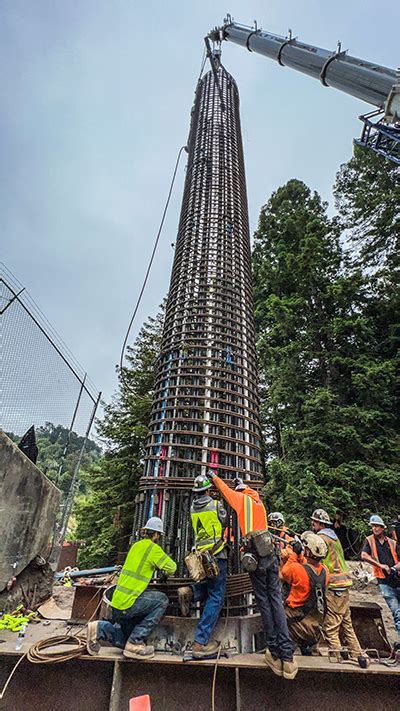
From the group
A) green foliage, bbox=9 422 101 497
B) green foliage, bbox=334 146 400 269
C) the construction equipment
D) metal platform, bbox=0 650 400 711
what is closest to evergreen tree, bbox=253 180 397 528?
green foliage, bbox=334 146 400 269

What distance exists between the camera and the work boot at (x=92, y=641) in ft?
8.90

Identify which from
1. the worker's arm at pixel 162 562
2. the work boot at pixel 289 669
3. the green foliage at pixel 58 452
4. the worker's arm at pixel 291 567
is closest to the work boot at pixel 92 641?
the worker's arm at pixel 162 562

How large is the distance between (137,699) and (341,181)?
749 inches

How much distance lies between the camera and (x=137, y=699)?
257 cm

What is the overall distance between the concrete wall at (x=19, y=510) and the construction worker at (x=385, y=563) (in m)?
4.24

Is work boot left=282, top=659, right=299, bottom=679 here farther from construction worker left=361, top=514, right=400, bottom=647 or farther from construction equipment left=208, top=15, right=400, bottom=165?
construction equipment left=208, top=15, right=400, bottom=165

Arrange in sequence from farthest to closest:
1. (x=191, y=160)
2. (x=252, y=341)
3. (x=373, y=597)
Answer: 1. (x=191, y=160)
2. (x=252, y=341)
3. (x=373, y=597)

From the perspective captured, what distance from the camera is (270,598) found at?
308cm

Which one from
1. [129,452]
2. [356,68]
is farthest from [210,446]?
[356,68]

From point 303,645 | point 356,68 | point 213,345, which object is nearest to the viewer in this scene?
point 303,645

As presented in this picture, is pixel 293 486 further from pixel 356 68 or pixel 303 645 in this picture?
pixel 356 68

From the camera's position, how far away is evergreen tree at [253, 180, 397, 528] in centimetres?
880

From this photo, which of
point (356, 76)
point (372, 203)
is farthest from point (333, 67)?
point (372, 203)

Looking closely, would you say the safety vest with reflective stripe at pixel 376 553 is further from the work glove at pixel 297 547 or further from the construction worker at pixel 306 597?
the work glove at pixel 297 547
